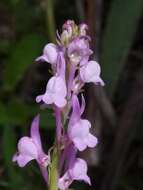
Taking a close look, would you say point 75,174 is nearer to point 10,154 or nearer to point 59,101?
point 59,101

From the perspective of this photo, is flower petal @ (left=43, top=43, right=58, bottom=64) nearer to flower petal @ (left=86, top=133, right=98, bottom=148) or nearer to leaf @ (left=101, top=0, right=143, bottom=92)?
flower petal @ (left=86, top=133, right=98, bottom=148)

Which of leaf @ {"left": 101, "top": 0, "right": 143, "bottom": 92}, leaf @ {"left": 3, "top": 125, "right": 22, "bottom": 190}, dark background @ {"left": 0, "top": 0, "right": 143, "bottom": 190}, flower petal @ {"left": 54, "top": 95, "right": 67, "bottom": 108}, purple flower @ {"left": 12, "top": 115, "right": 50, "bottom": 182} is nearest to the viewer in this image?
flower petal @ {"left": 54, "top": 95, "right": 67, "bottom": 108}

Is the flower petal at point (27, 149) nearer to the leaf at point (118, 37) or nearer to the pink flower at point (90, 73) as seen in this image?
the pink flower at point (90, 73)

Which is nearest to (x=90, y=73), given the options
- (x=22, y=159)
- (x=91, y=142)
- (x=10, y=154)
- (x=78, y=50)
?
(x=78, y=50)

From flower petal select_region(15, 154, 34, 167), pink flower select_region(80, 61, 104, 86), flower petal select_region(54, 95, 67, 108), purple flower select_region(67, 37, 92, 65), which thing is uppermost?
purple flower select_region(67, 37, 92, 65)

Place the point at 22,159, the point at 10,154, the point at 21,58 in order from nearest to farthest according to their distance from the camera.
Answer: the point at 22,159
the point at 10,154
the point at 21,58

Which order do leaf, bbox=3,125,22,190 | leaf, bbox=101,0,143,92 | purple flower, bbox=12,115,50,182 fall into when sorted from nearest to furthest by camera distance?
purple flower, bbox=12,115,50,182 → leaf, bbox=3,125,22,190 → leaf, bbox=101,0,143,92

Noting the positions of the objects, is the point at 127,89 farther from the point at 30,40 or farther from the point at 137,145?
the point at 30,40

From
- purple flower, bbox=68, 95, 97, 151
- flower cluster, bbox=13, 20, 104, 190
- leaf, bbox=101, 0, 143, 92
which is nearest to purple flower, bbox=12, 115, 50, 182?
flower cluster, bbox=13, 20, 104, 190
